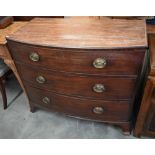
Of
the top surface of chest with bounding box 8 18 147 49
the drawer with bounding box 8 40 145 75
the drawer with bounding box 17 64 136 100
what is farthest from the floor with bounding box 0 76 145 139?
the top surface of chest with bounding box 8 18 147 49

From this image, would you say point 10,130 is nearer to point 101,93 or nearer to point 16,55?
point 16,55

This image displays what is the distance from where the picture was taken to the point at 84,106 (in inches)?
51.4

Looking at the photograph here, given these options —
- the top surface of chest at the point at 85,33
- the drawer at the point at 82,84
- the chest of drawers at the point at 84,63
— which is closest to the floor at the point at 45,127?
the chest of drawers at the point at 84,63

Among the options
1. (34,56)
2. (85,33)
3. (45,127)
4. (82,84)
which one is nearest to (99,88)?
(82,84)

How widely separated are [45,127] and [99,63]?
0.85m

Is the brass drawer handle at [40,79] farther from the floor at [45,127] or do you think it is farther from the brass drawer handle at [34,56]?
the floor at [45,127]

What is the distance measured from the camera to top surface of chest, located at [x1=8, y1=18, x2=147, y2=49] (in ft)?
3.18

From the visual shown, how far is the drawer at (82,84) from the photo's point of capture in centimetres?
109

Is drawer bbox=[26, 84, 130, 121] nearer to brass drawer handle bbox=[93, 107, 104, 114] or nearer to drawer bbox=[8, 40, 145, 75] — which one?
brass drawer handle bbox=[93, 107, 104, 114]

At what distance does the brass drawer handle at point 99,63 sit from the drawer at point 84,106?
0.31 meters

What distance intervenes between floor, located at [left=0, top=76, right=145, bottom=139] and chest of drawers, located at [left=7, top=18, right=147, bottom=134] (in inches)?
7.1

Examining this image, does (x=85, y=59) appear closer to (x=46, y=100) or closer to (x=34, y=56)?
(x=34, y=56)
